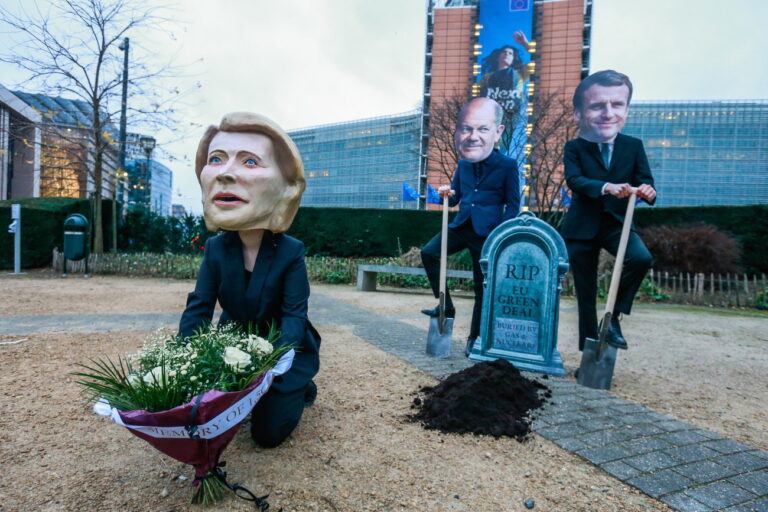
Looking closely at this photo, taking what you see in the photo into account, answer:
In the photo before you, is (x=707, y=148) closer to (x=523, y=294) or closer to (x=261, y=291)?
(x=523, y=294)

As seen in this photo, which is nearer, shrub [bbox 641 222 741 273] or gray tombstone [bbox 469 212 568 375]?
gray tombstone [bbox 469 212 568 375]

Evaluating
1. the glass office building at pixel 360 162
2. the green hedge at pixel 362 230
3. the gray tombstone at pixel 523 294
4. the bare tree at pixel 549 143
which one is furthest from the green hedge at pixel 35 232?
the glass office building at pixel 360 162

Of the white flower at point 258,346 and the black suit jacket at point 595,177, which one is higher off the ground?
the black suit jacket at point 595,177

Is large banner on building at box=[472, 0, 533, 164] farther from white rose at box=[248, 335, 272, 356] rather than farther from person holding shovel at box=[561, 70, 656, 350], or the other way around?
white rose at box=[248, 335, 272, 356]

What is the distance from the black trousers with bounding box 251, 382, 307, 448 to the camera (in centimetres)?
226

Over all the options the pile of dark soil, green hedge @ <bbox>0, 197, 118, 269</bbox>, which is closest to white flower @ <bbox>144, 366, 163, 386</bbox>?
the pile of dark soil

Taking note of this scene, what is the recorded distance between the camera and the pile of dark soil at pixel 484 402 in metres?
2.66

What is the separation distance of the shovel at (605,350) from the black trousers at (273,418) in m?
2.48

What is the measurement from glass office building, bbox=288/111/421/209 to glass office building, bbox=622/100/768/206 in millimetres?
30906

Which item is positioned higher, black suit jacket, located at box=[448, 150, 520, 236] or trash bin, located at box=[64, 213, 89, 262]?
black suit jacket, located at box=[448, 150, 520, 236]

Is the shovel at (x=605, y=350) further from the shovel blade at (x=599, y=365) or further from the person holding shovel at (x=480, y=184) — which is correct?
the person holding shovel at (x=480, y=184)

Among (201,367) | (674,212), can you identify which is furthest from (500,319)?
(674,212)

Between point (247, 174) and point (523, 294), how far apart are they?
2744 mm

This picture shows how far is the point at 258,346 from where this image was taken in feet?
6.46
